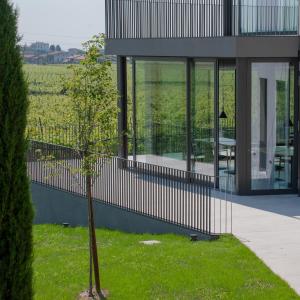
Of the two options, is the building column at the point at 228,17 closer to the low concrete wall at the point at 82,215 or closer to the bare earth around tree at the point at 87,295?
the low concrete wall at the point at 82,215

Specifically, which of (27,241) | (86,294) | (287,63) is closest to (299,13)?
(287,63)

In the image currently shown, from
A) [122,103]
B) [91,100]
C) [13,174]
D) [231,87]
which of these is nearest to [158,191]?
[231,87]

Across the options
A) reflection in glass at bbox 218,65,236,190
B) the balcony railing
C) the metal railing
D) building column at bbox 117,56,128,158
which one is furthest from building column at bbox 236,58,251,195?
building column at bbox 117,56,128,158

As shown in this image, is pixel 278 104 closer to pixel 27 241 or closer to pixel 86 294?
pixel 86 294

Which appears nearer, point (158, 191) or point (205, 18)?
point (158, 191)

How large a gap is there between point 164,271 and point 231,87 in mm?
7253

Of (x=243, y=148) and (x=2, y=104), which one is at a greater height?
(x=2, y=104)

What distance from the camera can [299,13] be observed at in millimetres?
18422

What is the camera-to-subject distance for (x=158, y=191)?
627 inches

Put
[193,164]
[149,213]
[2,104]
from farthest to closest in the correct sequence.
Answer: [193,164] < [149,213] < [2,104]

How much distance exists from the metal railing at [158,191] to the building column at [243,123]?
60cm

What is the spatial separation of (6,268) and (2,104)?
1.58m

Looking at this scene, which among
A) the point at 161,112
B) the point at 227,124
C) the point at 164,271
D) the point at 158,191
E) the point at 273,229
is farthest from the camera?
the point at 161,112

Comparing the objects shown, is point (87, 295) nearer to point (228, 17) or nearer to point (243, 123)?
point (243, 123)
